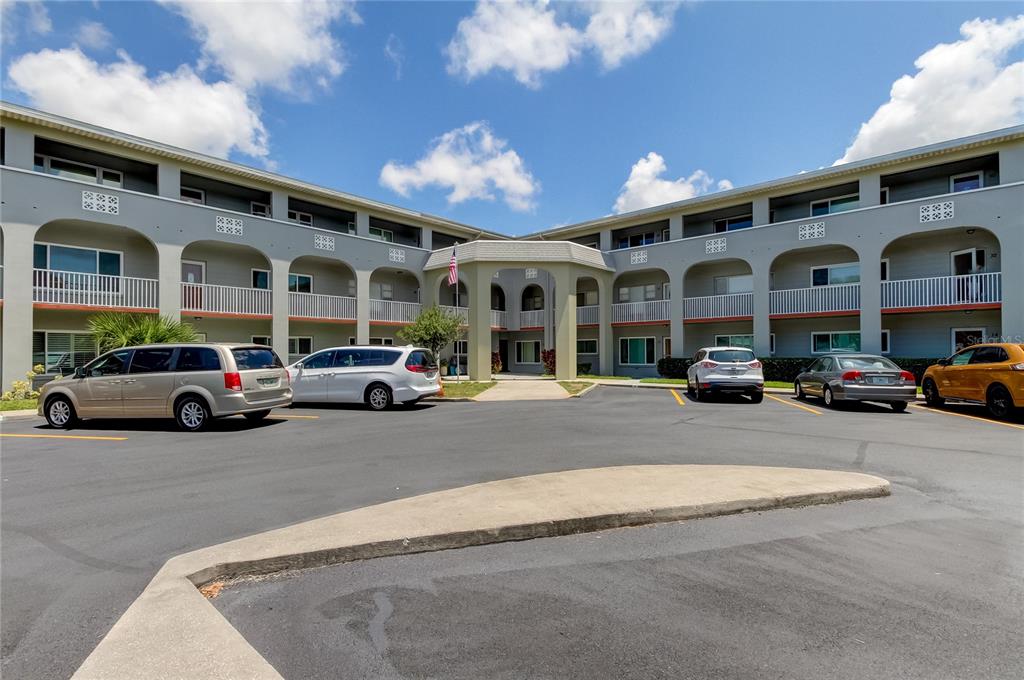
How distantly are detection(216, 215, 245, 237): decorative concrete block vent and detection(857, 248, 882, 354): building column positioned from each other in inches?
1032

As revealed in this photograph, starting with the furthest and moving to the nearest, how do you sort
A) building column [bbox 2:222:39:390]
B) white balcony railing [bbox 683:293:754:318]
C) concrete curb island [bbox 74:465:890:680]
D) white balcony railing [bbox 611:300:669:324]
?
white balcony railing [bbox 611:300:669:324] < white balcony railing [bbox 683:293:754:318] < building column [bbox 2:222:39:390] < concrete curb island [bbox 74:465:890:680]

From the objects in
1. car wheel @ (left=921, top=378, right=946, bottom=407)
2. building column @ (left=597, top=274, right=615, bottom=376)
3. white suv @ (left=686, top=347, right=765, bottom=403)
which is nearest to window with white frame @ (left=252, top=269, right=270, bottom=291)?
building column @ (left=597, top=274, right=615, bottom=376)

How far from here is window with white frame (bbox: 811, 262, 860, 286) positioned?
22500 millimetres

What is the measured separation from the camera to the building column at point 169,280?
1861 cm

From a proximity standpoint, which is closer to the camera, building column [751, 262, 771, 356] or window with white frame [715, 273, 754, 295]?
building column [751, 262, 771, 356]

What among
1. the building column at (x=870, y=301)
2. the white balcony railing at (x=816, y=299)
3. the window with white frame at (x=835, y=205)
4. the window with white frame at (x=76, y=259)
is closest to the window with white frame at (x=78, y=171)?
the window with white frame at (x=76, y=259)

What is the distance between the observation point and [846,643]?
2727 millimetres

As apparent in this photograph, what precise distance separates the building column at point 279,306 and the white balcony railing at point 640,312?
17190 mm

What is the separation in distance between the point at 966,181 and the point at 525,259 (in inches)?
744

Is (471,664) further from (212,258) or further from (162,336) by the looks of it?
(212,258)

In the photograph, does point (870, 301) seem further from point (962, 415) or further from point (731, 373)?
point (731, 373)

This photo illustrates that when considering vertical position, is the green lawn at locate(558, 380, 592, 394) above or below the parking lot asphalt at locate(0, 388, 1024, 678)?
below

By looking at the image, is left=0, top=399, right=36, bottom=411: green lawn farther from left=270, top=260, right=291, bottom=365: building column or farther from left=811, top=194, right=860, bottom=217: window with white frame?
left=811, top=194, right=860, bottom=217: window with white frame

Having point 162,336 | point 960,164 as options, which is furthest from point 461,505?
point 960,164
